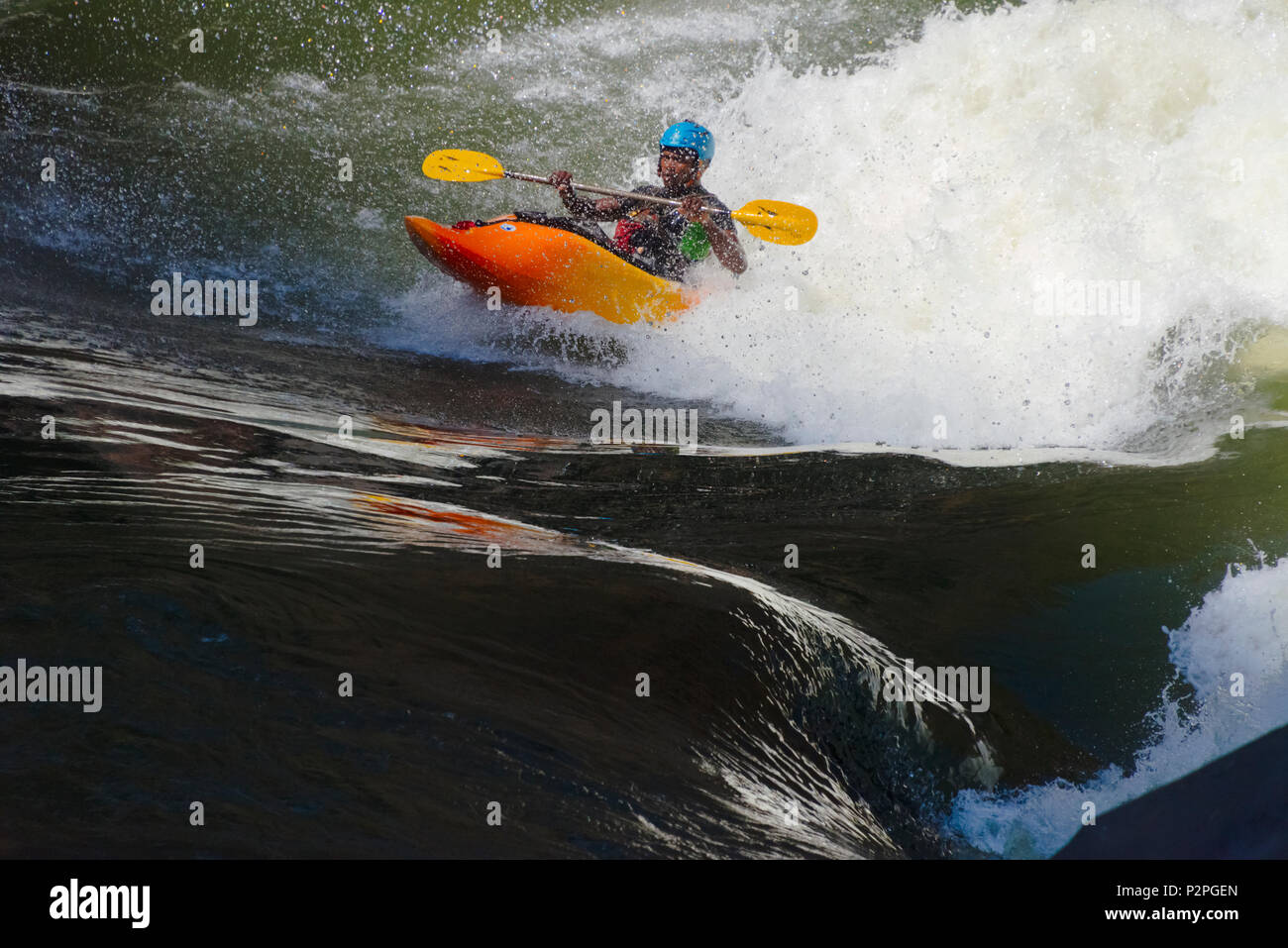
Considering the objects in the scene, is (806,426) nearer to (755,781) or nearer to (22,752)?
(755,781)

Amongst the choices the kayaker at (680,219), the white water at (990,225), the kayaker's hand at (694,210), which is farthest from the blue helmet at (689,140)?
the white water at (990,225)

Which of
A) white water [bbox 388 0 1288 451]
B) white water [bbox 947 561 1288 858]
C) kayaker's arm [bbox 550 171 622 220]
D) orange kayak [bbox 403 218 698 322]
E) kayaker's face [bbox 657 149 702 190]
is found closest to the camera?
white water [bbox 947 561 1288 858]

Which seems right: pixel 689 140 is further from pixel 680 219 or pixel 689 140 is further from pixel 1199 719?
pixel 1199 719

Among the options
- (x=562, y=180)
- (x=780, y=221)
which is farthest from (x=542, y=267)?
(x=780, y=221)

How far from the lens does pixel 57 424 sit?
10.5 feet

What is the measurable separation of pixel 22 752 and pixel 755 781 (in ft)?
5.10

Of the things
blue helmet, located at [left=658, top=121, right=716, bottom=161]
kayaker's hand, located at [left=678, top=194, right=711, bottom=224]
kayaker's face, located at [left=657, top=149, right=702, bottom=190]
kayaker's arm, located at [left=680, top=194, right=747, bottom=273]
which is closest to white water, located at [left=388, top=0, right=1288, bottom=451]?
kayaker's arm, located at [left=680, top=194, right=747, bottom=273]

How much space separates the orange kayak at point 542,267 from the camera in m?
5.24

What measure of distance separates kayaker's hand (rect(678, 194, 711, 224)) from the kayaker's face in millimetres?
135

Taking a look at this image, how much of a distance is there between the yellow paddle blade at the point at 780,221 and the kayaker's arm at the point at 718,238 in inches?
6.1

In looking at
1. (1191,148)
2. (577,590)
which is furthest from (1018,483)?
(1191,148)

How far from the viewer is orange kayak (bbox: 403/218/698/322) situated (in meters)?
5.24

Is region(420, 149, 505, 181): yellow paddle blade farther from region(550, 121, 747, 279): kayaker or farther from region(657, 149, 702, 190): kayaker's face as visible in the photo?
region(657, 149, 702, 190): kayaker's face

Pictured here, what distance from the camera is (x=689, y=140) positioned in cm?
554
